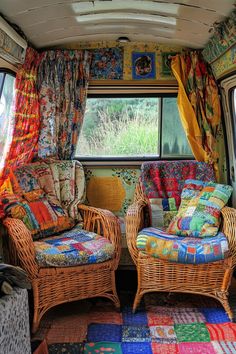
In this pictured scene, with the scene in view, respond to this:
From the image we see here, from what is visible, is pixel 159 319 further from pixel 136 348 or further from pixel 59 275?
pixel 59 275

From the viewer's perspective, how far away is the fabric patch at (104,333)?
2.56m

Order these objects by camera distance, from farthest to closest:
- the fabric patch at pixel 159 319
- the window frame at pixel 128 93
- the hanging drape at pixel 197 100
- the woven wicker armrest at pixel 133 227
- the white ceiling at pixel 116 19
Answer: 1. the window frame at pixel 128 93
2. the hanging drape at pixel 197 100
3. the woven wicker armrest at pixel 133 227
4. the fabric patch at pixel 159 319
5. the white ceiling at pixel 116 19

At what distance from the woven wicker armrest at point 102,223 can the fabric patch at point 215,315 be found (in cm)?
79

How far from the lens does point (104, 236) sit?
10.2 feet

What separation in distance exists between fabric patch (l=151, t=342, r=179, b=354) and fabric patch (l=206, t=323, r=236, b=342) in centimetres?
28

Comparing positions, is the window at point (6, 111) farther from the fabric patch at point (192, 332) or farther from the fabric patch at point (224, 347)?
the fabric patch at point (224, 347)

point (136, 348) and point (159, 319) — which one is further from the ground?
point (159, 319)

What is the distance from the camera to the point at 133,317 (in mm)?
2875

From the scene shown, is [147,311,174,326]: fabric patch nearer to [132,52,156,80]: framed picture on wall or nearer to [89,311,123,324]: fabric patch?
[89,311,123,324]: fabric patch

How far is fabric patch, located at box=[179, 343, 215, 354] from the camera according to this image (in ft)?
7.91

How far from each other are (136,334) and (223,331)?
0.57m

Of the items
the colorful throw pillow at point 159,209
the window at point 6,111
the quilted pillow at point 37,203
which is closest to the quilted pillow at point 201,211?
the colorful throw pillow at point 159,209

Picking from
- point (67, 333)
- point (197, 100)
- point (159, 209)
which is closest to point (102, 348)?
point (67, 333)

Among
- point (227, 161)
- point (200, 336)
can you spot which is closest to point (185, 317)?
point (200, 336)
